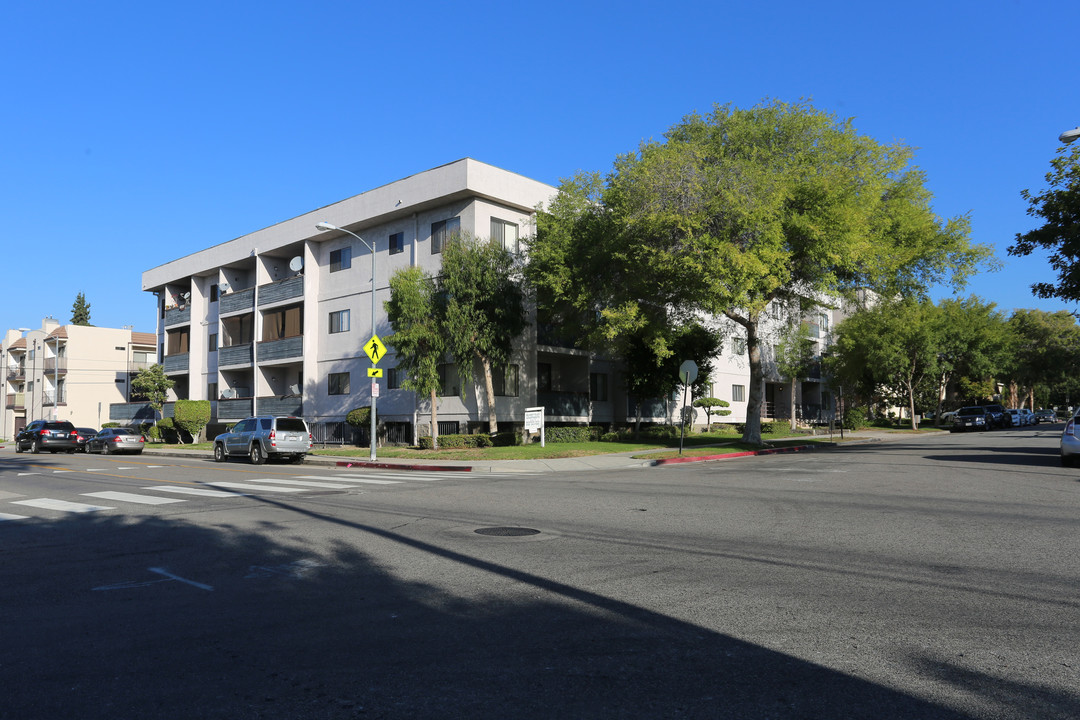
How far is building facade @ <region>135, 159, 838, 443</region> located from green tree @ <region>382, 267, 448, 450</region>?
141cm

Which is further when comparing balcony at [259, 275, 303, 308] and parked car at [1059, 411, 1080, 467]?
balcony at [259, 275, 303, 308]

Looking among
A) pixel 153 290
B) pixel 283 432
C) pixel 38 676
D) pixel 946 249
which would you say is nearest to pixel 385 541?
pixel 38 676

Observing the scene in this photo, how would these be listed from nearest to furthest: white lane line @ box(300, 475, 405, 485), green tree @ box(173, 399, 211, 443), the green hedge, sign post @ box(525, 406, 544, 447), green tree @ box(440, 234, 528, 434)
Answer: white lane line @ box(300, 475, 405, 485), sign post @ box(525, 406, 544, 447), green tree @ box(440, 234, 528, 434), the green hedge, green tree @ box(173, 399, 211, 443)

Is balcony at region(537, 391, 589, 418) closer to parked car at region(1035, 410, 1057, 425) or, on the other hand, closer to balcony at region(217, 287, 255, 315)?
balcony at region(217, 287, 255, 315)

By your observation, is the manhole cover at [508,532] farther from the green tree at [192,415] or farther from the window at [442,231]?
the green tree at [192,415]

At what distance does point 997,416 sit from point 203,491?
194 ft

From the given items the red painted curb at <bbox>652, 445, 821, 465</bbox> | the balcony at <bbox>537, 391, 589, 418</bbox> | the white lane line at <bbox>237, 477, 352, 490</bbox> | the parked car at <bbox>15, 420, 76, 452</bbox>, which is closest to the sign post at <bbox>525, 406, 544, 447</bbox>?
the balcony at <bbox>537, 391, 589, 418</bbox>

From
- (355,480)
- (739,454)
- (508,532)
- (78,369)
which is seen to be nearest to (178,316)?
(78,369)

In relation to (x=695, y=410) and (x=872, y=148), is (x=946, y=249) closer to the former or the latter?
(x=872, y=148)

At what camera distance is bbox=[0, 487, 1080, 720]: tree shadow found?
4.04m

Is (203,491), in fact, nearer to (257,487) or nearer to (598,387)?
(257,487)

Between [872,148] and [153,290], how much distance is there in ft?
166

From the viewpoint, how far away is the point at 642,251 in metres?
26.8

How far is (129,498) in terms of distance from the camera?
1466 cm
